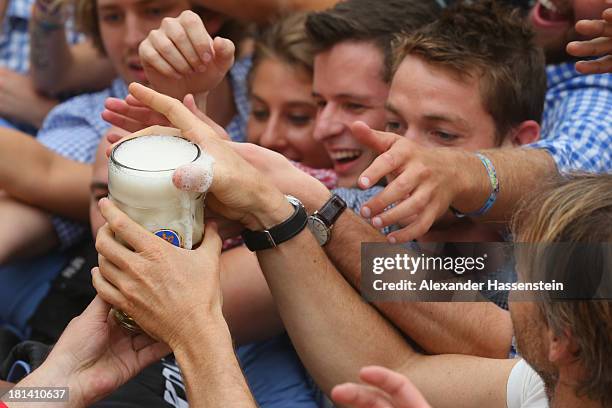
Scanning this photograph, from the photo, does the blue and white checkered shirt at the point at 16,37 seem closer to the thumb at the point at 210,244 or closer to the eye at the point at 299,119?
the eye at the point at 299,119

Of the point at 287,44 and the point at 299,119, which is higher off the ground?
the point at 287,44

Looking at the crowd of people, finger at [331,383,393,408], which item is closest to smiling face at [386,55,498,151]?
the crowd of people

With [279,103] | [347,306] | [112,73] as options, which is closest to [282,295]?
[347,306]

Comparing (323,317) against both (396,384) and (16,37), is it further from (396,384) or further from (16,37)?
(16,37)

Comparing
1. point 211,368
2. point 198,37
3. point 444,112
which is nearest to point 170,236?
point 211,368

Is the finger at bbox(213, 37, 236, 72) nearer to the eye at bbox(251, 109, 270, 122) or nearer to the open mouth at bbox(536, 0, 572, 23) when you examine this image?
the eye at bbox(251, 109, 270, 122)

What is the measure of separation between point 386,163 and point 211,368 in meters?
0.46

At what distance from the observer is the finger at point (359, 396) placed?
3.33 ft

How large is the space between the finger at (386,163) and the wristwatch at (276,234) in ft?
0.51

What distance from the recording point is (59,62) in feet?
9.70

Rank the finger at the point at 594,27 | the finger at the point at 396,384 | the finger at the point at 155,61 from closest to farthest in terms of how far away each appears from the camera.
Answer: the finger at the point at 396,384, the finger at the point at 155,61, the finger at the point at 594,27

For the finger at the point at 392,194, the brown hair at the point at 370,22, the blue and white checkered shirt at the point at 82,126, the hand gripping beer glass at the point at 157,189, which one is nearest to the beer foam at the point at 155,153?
the hand gripping beer glass at the point at 157,189

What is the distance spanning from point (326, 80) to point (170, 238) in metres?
1.10

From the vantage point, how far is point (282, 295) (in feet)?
5.11
